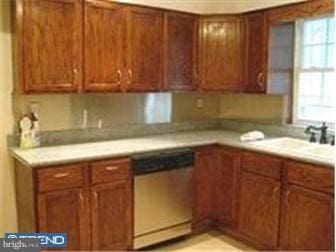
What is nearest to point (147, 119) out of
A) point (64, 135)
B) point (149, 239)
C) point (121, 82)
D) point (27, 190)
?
point (121, 82)

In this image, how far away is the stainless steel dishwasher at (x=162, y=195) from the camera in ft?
10.3

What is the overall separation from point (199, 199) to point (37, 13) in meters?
2.11

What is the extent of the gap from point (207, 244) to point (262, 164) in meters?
0.91

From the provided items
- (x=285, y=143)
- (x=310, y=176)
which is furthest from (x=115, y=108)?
(x=310, y=176)

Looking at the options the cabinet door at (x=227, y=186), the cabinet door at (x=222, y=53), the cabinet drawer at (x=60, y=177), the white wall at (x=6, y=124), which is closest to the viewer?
the cabinet drawer at (x=60, y=177)

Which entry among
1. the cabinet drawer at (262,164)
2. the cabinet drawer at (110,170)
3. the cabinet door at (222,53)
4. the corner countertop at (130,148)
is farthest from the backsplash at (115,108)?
the cabinet drawer at (262,164)

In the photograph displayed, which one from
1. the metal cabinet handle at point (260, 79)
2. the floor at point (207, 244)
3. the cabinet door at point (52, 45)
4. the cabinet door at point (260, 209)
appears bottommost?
the floor at point (207, 244)

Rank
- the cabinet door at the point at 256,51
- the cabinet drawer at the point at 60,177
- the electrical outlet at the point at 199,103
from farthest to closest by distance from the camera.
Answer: the electrical outlet at the point at 199,103 → the cabinet door at the point at 256,51 → the cabinet drawer at the point at 60,177

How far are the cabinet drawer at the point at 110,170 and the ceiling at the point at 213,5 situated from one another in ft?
4.91

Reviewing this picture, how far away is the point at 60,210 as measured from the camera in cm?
279

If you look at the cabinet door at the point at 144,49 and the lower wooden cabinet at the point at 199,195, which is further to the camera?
the cabinet door at the point at 144,49

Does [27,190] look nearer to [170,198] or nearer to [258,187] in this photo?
[170,198]

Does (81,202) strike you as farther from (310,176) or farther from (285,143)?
(285,143)

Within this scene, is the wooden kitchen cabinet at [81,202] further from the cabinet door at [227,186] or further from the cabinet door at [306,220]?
the cabinet door at [306,220]
